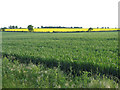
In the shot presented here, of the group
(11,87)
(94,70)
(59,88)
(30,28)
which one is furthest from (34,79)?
(30,28)

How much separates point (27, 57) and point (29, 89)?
5480 millimetres

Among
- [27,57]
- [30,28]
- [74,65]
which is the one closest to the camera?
[74,65]

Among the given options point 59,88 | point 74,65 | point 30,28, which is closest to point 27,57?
point 74,65

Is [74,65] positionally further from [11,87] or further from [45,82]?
[11,87]

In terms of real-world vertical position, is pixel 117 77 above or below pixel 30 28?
below

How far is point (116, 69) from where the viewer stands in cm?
656

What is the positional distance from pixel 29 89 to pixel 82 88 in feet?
7.47

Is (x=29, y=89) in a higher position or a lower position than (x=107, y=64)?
lower

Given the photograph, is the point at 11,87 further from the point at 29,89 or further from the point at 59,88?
the point at 59,88

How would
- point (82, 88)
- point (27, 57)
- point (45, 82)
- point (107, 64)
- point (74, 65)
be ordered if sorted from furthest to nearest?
point (27, 57) → point (74, 65) → point (107, 64) → point (45, 82) → point (82, 88)

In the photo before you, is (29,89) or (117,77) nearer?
(29,89)

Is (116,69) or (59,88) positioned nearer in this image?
(59,88)

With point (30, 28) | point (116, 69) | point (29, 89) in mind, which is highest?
point (30, 28)

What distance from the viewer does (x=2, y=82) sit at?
602 cm
